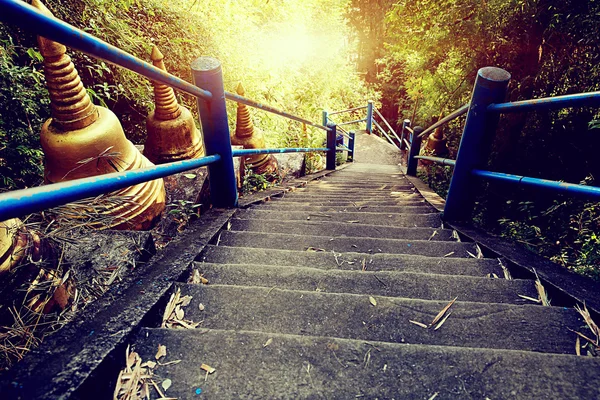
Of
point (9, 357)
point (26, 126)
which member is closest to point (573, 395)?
point (9, 357)

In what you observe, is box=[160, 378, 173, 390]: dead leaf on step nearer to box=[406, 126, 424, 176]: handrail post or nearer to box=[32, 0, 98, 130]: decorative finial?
box=[32, 0, 98, 130]: decorative finial

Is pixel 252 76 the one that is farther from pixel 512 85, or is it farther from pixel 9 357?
pixel 9 357

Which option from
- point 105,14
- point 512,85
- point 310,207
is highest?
point 105,14

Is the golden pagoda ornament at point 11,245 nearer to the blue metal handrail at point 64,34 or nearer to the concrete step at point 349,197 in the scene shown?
the blue metal handrail at point 64,34

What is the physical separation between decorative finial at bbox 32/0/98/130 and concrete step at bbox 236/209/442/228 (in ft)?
3.81

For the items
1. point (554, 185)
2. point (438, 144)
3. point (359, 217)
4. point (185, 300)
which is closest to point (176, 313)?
point (185, 300)

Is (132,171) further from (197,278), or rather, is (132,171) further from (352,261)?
(352,261)

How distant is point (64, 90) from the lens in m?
1.69

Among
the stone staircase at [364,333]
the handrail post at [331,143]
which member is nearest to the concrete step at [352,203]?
the stone staircase at [364,333]

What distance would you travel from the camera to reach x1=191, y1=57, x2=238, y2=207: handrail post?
6.02 feet

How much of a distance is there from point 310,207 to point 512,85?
4141 millimetres

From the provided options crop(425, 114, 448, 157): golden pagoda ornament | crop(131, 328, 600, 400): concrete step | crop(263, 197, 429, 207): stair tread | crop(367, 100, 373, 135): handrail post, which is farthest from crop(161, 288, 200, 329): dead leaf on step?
crop(367, 100, 373, 135): handrail post

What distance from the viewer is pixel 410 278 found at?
1.36 m

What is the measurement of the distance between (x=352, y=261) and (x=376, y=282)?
29cm
